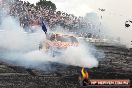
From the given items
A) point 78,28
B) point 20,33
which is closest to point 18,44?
point 20,33

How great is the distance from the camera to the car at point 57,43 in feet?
70.6

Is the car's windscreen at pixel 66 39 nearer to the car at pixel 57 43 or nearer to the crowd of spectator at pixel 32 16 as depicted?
the car at pixel 57 43

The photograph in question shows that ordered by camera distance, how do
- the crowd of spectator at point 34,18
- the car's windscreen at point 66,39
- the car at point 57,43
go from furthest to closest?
1. the crowd of spectator at point 34,18
2. the car's windscreen at point 66,39
3. the car at point 57,43

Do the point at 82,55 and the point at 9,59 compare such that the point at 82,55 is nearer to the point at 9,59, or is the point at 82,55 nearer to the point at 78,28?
the point at 9,59

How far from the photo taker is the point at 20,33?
115 ft

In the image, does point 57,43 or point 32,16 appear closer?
point 57,43

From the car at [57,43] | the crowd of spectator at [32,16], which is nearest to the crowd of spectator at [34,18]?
the crowd of spectator at [32,16]

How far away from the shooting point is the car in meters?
21.5

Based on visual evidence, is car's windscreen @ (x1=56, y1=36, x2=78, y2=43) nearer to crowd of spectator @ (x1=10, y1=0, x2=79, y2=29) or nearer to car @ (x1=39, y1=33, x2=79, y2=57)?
car @ (x1=39, y1=33, x2=79, y2=57)

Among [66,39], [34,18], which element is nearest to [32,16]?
[34,18]

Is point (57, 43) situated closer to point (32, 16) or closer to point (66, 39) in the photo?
point (66, 39)

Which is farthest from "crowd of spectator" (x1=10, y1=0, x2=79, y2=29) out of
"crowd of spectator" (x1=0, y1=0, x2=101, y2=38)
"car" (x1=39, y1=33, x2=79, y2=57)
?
"car" (x1=39, y1=33, x2=79, y2=57)

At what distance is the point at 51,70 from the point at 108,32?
2655 inches

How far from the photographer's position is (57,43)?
72.2 ft
